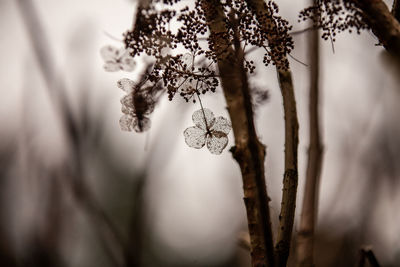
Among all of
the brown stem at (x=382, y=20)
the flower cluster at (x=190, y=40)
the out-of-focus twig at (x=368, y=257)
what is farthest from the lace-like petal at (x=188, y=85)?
the out-of-focus twig at (x=368, y=257)

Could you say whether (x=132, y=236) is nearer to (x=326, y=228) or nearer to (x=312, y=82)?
(x=312, y=82)

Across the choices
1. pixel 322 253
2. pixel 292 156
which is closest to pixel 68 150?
pixel 292 156

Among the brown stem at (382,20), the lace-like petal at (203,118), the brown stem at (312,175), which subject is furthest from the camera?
the brown stem at (312,175)

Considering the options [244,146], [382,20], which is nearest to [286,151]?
[244,146]

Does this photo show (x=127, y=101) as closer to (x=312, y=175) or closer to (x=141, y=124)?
(x=141, y=124)

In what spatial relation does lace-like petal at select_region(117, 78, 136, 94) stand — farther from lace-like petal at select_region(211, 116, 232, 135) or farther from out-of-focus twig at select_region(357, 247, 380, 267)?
out-of-focus twig at select_region(357, 247, 380, 267)

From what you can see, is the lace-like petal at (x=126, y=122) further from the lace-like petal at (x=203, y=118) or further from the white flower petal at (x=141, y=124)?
the lace-like petal at (x=203, y=118)

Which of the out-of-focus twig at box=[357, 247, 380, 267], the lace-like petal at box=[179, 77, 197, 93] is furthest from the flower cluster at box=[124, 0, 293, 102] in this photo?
the out-of-focus twig at box=[357, 247, 380, 267]
